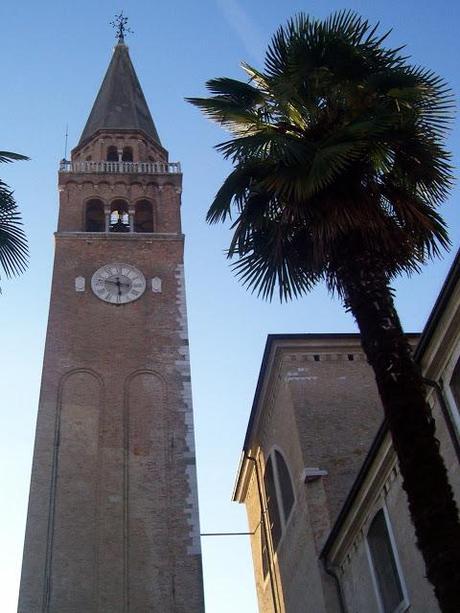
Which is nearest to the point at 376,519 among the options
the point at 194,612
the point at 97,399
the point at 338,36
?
the point at 194,612

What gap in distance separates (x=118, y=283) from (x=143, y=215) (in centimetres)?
475

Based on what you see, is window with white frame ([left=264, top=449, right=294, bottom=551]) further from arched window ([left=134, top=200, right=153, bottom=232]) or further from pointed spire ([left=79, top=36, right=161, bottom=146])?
pointed spire ([left=79, top=36, right=161, bottom=146])

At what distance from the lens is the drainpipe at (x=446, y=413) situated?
13406 mm

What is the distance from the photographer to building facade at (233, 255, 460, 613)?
44.9 feet

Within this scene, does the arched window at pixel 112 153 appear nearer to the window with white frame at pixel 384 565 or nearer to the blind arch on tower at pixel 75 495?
the blind arch on tower at pixel 75 495

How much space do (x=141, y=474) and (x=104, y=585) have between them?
3.54 m

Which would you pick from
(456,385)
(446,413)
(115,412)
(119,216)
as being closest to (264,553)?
(115,412)

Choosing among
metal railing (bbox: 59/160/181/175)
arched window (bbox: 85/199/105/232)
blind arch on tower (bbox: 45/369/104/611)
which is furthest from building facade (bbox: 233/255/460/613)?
metal railing (bbox: 59/160/181/175)

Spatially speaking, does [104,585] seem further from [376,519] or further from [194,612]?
[376,519]

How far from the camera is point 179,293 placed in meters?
29.7

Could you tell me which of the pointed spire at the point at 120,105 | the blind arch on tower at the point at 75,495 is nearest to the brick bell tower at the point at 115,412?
the blind arch on tower at the point at 75,495

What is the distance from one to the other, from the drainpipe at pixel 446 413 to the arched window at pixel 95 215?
841 inches

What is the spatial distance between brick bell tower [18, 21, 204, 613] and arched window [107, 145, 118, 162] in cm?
6

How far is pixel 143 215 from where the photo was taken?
3338 centimetres
